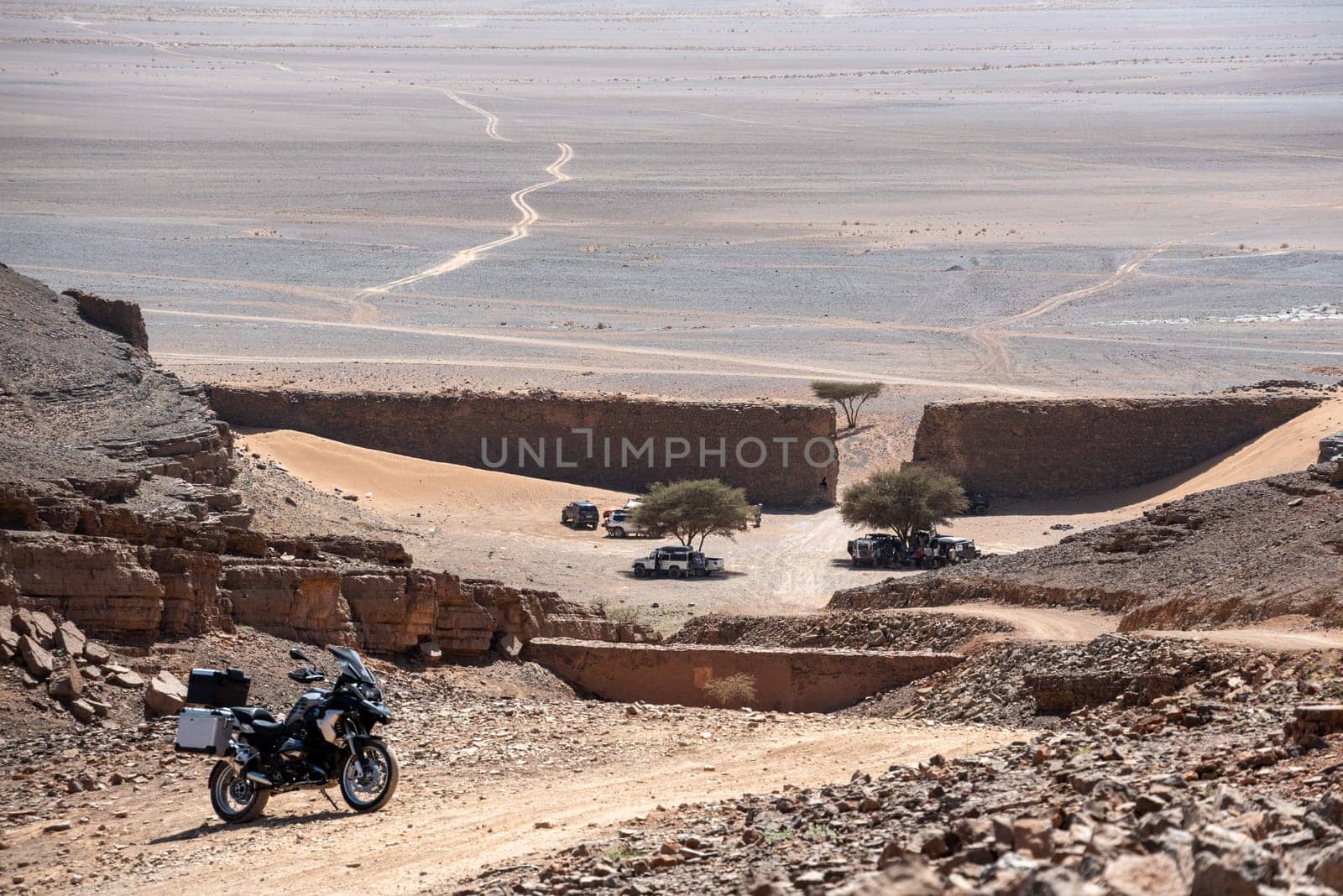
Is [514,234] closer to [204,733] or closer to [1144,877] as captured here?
[204,733]

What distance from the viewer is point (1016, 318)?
7212 centimetres

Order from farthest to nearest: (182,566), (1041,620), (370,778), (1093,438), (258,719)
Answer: (1093,438) → (1041,620) → (182,566) → (258,719) → (370,778)

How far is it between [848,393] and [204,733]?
42467 mm

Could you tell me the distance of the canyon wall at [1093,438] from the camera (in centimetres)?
4238

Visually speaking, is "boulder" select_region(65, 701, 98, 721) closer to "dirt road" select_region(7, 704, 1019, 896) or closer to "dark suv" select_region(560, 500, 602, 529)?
"dirt road" select_region(7, 704, 1019, 896)

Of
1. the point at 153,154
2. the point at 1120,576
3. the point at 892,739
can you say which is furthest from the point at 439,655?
the point at 153,154

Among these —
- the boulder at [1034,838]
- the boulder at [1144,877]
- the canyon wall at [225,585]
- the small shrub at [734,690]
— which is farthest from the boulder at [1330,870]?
the small shrub at [734,690]

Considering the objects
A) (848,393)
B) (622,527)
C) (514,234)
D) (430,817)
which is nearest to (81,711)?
(430,817)

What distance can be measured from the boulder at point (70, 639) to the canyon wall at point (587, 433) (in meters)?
29.7

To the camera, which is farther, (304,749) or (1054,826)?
(304,749)

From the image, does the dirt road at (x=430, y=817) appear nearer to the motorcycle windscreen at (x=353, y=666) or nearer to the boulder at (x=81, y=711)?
the motorcycle windscreen at (x=353, y=666)

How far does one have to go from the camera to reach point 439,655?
1664 centimetres

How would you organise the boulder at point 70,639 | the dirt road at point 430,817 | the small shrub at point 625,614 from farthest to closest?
the small shrub at point 625,614, the boulder at point 70,639, the dirt road at point 430,817

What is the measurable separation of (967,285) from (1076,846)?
242ft
